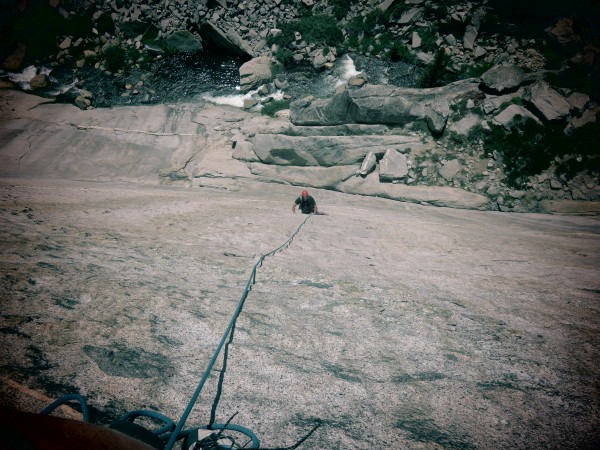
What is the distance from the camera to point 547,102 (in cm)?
1229

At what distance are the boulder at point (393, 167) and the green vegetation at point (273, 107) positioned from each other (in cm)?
839

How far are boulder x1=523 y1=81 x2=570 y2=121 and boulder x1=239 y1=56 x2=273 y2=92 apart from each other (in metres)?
15.7

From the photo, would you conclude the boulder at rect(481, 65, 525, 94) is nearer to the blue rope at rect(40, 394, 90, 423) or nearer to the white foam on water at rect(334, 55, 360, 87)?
the white foam on water at rect(334, 55, 360, 87)

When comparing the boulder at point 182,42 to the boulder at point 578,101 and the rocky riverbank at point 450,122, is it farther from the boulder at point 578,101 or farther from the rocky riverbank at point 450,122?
the boulder at point 578,101

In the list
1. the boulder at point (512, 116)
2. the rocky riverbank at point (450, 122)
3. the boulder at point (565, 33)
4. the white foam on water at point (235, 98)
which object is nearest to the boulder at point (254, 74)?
the rocky riverbank at point (450, 122)

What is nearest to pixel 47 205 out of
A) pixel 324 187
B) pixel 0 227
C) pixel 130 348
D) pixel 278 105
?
pixel 0 227

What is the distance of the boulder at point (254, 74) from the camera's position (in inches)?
789

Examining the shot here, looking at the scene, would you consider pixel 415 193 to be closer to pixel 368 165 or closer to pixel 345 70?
pixel 368 165

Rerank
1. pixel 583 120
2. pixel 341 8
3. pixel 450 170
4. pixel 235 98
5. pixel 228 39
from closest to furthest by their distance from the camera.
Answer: pixel 583 120, pixel 450 170, pixel 235 98, pixel 228 39, pixel 341 8

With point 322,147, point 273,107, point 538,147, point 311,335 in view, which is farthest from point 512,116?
point 311,335

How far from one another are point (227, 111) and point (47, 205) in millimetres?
12755

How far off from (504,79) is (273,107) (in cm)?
1228

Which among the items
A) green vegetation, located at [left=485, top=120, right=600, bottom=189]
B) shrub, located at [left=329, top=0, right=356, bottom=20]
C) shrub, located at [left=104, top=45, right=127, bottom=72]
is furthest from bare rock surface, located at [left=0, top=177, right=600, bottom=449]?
shrub, located at [left=329, top=0, right=356, bottom=20]

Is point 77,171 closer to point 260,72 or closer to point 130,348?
point 260,72
